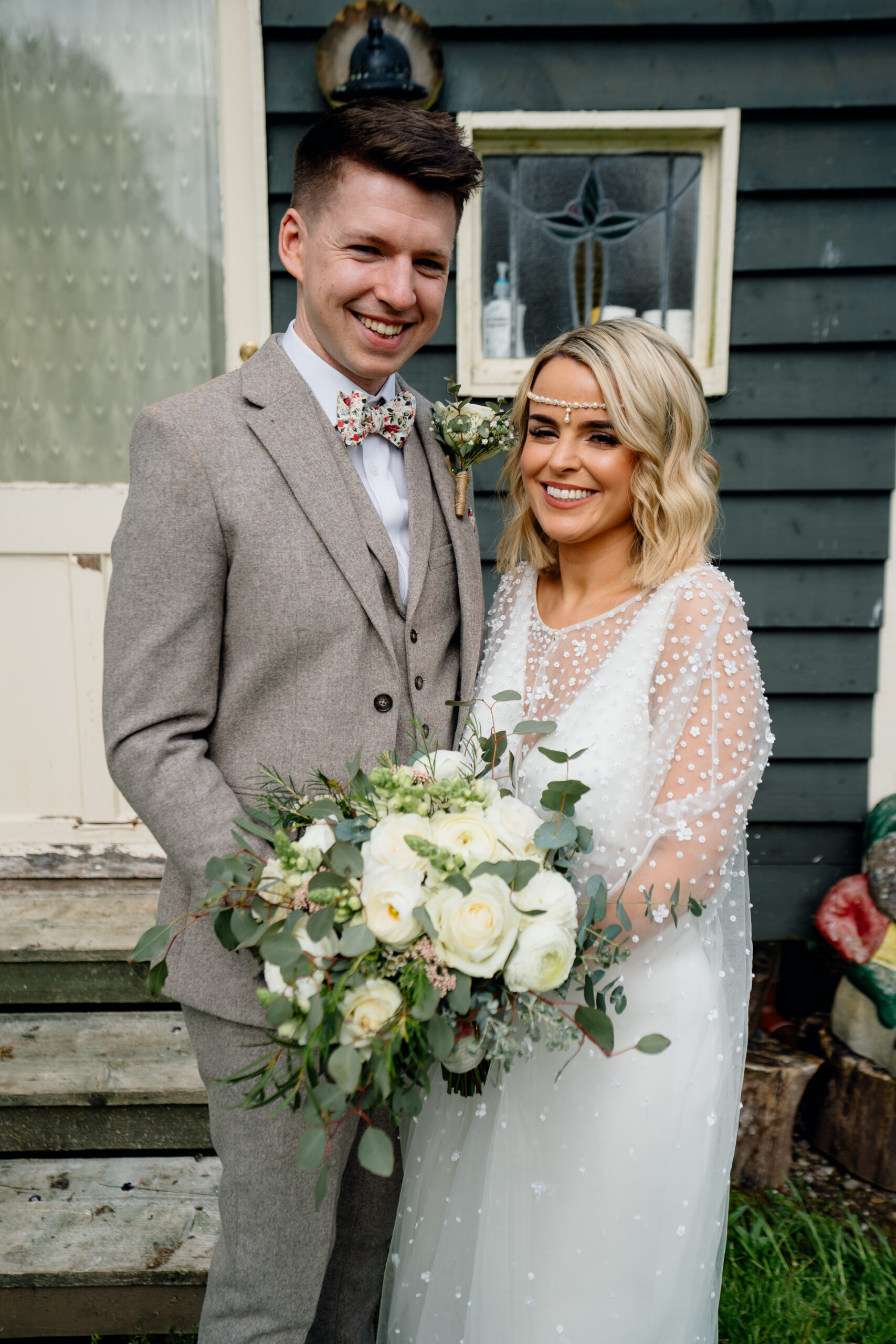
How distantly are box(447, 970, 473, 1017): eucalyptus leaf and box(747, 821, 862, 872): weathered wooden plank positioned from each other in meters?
2.23

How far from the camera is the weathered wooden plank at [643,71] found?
8.93 ft

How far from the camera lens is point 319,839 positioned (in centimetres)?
128

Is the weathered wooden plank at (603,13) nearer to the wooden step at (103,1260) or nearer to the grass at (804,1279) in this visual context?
the wooden step at (103,1260)

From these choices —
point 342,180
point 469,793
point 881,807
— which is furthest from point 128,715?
point 881,807

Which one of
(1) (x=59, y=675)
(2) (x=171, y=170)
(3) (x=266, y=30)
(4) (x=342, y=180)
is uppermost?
(3) (x=266, y=30)

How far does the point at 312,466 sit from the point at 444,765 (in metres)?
0.56

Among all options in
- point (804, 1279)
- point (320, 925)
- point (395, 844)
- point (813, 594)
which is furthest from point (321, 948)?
point (813, 594)

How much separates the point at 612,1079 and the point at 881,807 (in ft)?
6.14

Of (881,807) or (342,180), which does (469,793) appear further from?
(881,807)

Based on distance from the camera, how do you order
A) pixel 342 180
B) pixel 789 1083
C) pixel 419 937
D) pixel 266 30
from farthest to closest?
pixel 789 1083
pixel 266 30
pixel 342 180
pixel 419 937

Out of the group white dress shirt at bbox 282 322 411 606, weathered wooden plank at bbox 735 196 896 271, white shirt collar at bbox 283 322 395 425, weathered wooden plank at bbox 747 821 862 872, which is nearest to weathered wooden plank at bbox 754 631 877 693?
weathered wooden plank at bbox 747 821 862 872

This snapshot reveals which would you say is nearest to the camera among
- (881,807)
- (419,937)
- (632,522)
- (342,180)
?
(419,937)

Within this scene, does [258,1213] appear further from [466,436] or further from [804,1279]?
[804,1279]

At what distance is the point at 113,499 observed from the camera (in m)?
3.05
